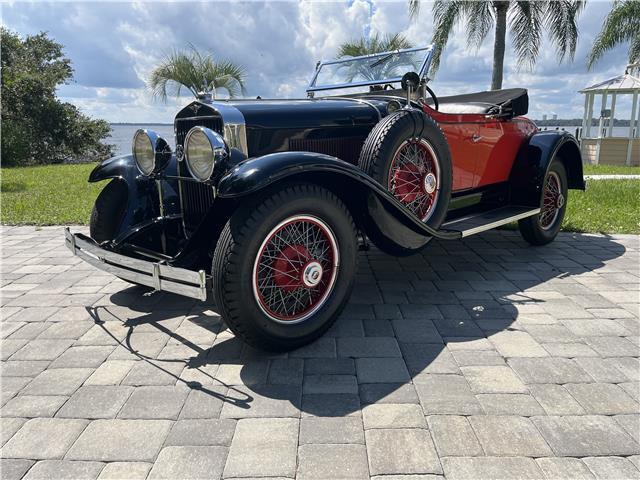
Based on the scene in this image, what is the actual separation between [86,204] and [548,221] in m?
6.63

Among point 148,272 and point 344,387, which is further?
point 148,272

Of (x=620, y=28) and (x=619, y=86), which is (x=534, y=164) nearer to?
(x=619, y=86)

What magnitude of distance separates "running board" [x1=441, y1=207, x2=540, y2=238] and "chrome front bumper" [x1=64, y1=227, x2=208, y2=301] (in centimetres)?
219

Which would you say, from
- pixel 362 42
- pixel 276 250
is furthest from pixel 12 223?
pixel 362 42

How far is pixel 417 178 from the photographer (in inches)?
144

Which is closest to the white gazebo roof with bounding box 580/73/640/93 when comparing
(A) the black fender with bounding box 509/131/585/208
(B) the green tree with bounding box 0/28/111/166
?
(A) the black fender with bounding box 509/131/585/208

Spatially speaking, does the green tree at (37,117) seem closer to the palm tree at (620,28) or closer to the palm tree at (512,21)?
the palm tree at (512,21)

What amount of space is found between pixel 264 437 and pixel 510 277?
295 centimetres

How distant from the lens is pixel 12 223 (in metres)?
6.51

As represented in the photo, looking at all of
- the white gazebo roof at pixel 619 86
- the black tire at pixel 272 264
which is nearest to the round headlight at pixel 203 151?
the black tire at pixel 272 264

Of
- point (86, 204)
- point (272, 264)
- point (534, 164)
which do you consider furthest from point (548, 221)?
point (86, 204)

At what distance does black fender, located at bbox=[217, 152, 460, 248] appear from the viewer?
2551 millimetres

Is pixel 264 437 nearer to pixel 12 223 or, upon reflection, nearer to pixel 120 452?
pixel 120 452

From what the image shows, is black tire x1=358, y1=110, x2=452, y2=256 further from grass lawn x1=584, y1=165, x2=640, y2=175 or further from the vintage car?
grass lawn x1=584, y1=165, x2=640, y2=175
